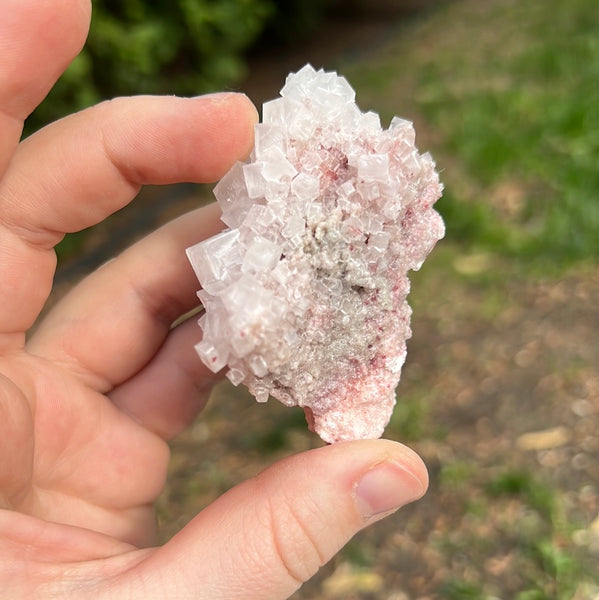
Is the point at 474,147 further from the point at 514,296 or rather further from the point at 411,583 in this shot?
the point at 411,583

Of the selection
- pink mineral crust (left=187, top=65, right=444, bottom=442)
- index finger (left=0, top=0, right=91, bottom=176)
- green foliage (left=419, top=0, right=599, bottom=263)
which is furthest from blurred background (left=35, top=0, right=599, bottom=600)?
index finger (left=0, top=0, right=91, bottom=176)

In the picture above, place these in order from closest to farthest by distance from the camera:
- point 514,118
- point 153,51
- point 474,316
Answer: point 474,316 < point 514,118 < point 153,51

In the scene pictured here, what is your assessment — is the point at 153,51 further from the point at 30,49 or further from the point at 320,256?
the point at 320,256

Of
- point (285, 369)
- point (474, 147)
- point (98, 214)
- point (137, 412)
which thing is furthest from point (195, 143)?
point (474, 147)

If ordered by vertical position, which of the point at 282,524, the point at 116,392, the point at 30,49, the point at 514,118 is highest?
the point at 30,49

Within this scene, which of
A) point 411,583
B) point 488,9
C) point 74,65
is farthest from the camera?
point 488,9

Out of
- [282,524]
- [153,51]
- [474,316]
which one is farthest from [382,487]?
[153,51]

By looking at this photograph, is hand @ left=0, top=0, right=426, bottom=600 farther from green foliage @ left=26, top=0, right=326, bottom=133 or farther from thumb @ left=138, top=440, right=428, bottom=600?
green foliage @ left=26, top=0, right=326, bottom=133
